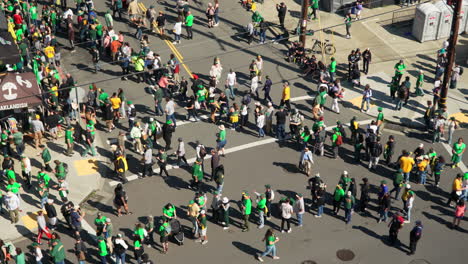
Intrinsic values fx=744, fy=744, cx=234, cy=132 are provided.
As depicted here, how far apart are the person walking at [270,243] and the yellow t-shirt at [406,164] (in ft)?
21.0

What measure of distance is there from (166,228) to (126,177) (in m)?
4.68

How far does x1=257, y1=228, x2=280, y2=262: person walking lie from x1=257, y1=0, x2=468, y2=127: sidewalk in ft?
34.8

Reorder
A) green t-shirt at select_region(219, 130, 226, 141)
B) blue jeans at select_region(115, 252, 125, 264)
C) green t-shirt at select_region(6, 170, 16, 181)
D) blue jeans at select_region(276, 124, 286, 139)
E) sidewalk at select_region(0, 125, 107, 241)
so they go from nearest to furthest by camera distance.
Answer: blue jeans at select_region(115, 252, 125, 264) → sidewalk at select_region(0, 125, 107, 241) → green t-shirt at select_region(6, 170, 16, 181) → green t-shirt at select_region(219, 130, 226, 141) → blue jeans at select_region(276, 124, 286, 139)

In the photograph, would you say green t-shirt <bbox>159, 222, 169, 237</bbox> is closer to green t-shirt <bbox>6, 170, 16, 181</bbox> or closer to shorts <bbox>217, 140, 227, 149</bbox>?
shorts <bbox>217, 140, 227, 149</bbox>

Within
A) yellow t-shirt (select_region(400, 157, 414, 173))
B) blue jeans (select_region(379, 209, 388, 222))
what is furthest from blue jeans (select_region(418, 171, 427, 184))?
blue jeans (select_region(379, 209, 388, 222))

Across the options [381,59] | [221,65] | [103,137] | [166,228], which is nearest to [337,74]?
[381,59]

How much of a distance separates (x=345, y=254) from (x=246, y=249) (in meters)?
3.41

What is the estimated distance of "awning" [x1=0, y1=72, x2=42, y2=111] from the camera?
28766 millimetres

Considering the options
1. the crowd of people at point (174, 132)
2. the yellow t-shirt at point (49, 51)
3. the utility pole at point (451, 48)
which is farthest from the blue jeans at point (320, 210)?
the yellow t-shirt at point (49, 51)

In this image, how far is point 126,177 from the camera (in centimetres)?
2920

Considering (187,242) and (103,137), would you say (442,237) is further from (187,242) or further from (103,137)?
(103,137)

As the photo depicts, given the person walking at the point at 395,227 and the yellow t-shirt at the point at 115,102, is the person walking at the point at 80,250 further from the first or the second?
the person walking at the point at 395,227

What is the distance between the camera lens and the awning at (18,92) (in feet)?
94.4

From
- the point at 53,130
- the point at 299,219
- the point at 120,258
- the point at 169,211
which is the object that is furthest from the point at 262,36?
the point at 120,258
